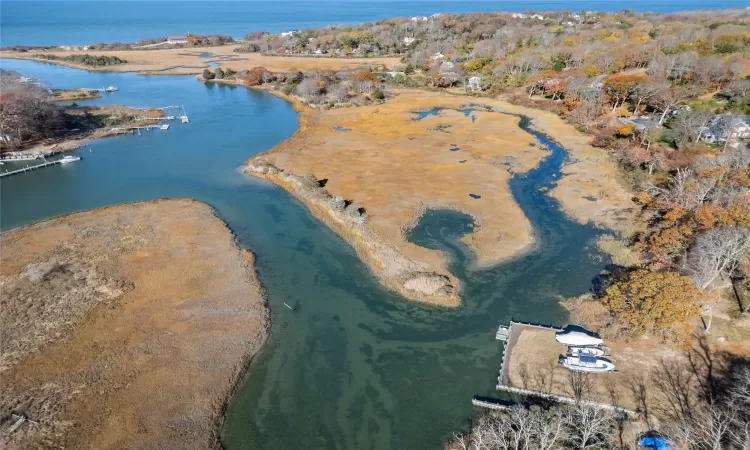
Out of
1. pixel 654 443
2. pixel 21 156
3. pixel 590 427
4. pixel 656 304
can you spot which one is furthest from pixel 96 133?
pixel 654 443

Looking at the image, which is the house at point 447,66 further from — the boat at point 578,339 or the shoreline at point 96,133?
the boat at point 578,339

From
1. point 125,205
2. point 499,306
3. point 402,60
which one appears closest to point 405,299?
point 499,306

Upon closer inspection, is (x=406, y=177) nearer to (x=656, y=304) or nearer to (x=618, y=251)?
(x=618, y=251)

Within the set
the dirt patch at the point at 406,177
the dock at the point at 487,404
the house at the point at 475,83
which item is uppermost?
the house at the point at 475,83

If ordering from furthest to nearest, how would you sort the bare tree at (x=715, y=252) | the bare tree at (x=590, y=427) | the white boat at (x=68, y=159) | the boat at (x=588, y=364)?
the white boat at (x=68, y=159) < the bare tree at (x=715, y=252) < the boat at (x=588, y=364) < the bare tree at (x=590, y=427)

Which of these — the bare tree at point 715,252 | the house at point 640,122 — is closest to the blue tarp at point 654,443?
the bare tree at point 715,252

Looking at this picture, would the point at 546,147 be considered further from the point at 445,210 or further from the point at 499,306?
the point at 499,306
